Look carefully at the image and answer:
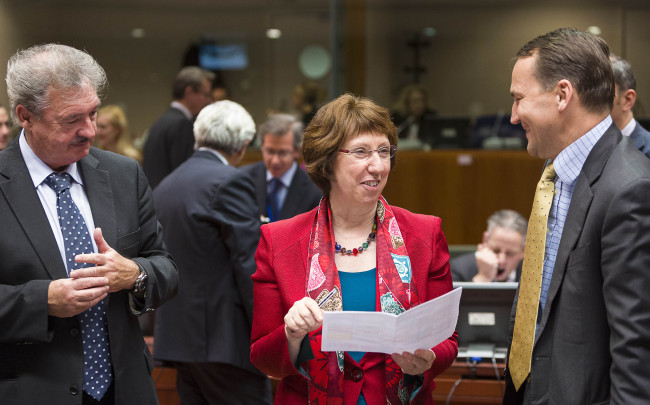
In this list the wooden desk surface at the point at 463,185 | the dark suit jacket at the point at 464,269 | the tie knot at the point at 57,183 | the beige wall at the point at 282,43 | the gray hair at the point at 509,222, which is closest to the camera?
the tie knot at the point at 57,183

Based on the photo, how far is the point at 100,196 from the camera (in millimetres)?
2346

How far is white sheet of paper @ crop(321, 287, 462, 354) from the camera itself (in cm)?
187

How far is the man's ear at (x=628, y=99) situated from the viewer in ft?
11.2

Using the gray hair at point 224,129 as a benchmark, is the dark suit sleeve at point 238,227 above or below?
below

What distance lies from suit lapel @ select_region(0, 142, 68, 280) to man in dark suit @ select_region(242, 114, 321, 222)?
8.16 feet

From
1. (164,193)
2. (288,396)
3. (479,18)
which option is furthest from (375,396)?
(479,18)

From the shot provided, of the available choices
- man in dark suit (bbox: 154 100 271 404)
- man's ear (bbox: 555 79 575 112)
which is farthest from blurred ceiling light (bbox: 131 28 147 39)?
man's ear (bbox: 555 79 575 112)

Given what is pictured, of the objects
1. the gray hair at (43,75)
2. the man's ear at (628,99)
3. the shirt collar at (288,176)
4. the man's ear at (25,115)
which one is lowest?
the shirt collar at (288,176)

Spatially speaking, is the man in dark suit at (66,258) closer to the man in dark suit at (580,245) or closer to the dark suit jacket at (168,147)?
the man in dark suit at (580,245)

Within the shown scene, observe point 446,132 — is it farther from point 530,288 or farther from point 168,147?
point 530,288

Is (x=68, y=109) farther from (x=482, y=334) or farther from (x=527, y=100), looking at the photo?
(x=482, y=334)

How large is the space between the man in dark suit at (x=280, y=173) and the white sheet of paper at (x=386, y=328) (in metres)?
2.74

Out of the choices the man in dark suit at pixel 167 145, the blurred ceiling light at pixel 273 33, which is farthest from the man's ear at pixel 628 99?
the blurred ceiling light at pixel 273 33

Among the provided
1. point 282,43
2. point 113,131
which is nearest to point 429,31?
point 282,43
